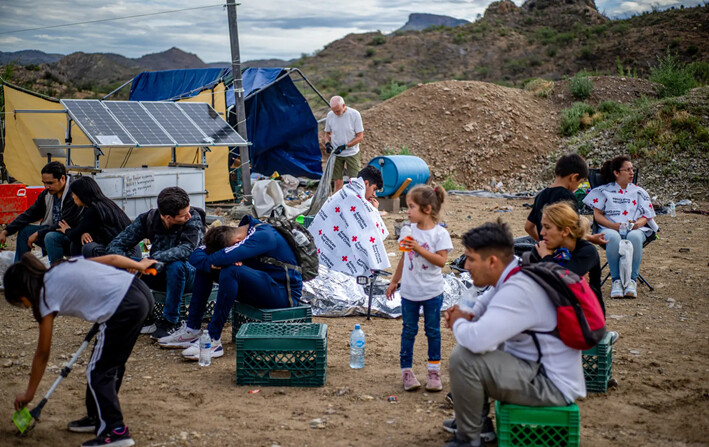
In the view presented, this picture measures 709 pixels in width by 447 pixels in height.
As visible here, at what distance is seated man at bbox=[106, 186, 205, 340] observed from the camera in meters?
5.19

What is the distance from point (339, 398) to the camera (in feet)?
13.8

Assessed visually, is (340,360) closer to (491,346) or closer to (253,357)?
(253,357)

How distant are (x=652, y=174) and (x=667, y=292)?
8314 mm

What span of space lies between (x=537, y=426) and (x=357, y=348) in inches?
72.2

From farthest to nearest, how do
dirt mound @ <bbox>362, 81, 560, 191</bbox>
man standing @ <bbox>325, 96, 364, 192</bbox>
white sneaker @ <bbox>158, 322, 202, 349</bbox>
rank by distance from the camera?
dirt mound @ <bbox>362, 81, 560, 191</bbox> < man standing @ <bbox>325, 96, 364, 192</bbox> < white sneaker @ <bbox>158, 322, 202, 349</bbox>

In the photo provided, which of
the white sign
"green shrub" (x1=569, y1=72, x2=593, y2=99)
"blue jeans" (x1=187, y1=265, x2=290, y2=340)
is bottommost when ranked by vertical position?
"blue jeans" (x1=187, y1=265, x2=290, y2=340)

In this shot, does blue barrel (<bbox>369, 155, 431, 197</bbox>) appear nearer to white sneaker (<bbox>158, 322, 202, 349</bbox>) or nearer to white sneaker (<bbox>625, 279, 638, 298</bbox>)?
white sneaker (<bbox>625, 279, 638, 298</bbox>)

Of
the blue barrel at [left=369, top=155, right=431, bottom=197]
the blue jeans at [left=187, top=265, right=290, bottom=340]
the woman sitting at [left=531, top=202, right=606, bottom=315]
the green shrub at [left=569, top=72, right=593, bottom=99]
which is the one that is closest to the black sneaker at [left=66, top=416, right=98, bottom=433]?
the blue jeans at [left=187, top=265, right=290, bottom=340]

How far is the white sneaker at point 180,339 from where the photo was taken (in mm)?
5164

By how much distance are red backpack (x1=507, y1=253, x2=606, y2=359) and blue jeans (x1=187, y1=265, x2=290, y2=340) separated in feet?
8.14

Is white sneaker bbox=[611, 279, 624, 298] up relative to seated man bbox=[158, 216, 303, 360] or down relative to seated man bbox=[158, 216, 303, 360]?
down

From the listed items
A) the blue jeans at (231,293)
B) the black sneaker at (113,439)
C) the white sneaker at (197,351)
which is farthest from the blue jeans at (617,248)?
the black sneaker at (113,439)

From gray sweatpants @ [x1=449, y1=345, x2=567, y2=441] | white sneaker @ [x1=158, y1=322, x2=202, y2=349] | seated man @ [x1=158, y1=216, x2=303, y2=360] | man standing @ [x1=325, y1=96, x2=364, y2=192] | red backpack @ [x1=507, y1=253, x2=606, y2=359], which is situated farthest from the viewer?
man standing @ [x1=325, y1=96, x2=364, y2=192]

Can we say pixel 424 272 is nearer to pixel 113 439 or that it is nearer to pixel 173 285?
pixel 113 439
